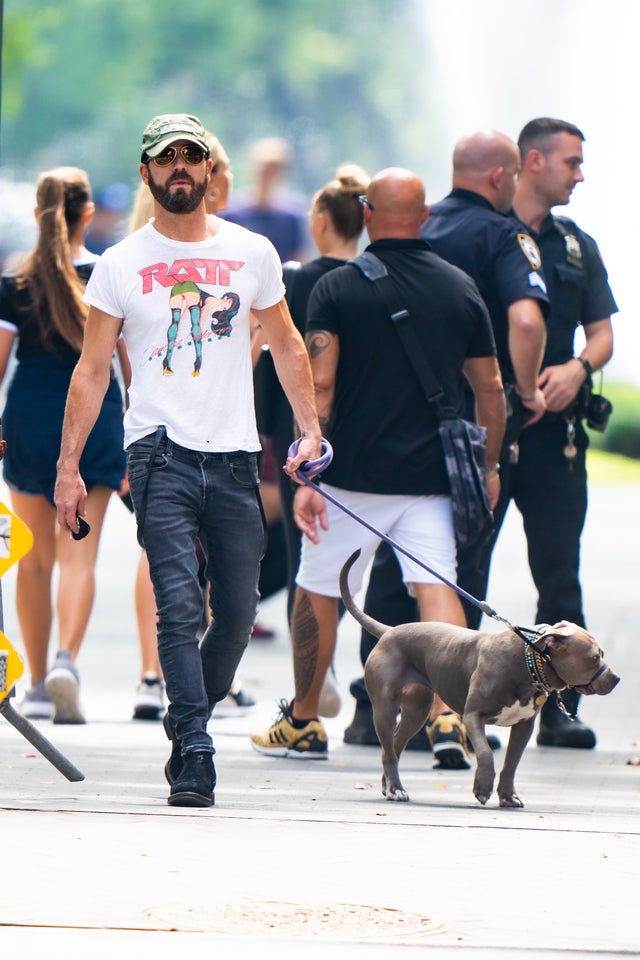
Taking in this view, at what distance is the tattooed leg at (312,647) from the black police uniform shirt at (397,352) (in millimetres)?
479

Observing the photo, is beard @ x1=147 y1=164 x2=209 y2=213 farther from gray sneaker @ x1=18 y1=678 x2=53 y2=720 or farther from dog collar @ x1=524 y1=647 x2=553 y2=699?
gray sneaker @ x1=18 y1=678 x2=53 y2=720

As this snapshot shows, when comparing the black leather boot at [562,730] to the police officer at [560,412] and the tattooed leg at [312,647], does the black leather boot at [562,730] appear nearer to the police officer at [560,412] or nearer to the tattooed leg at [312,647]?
the police officer at [560,412]

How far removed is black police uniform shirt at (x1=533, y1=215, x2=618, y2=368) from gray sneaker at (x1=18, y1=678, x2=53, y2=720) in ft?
7.75

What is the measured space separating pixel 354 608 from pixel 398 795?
64cm

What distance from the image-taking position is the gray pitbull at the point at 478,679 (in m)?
6.09

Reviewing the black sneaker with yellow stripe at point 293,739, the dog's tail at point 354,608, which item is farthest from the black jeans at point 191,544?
the black sneaker with yellow stripe at point 293,739

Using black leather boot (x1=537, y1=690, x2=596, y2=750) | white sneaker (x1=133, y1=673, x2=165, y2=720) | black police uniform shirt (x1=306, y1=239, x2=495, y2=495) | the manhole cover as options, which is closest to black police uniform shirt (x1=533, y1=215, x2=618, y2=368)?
black police uniform shirt (x1=306, y1=239, x2=495, y2=495)

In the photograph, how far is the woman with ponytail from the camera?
26.1ft

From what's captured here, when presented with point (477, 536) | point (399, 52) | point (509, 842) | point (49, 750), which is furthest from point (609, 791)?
point (399, 52)

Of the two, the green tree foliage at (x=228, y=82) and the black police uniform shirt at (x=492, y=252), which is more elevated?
the black police uniform shirt at (x=492, y=252)

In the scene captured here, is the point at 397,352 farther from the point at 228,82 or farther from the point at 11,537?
the point at 228,82

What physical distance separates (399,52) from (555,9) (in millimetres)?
6046

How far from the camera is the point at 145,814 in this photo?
19.1 feet

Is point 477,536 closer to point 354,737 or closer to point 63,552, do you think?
point 354,737
